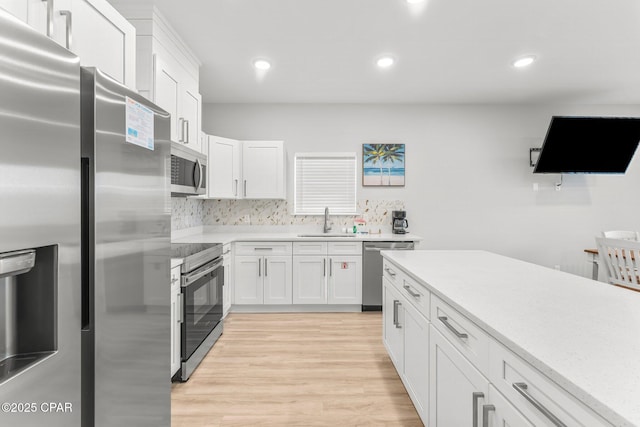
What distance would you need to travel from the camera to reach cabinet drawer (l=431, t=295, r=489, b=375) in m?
1.09

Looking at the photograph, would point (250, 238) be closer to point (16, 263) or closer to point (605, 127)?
point (16, 263)

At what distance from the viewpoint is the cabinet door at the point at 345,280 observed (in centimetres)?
388

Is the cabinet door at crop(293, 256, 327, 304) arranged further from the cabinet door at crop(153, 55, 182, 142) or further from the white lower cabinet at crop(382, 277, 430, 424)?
the cabinet door at crop(153, 55, 182, 142)

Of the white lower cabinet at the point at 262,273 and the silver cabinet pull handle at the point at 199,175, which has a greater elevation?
the silver cabinet pull handle at the point at 199,175

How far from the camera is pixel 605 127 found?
4.07 m

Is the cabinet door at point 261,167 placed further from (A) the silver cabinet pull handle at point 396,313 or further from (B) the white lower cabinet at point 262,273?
(A) the silver cabinet pull handle at point 396,313

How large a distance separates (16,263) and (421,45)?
3096 mm

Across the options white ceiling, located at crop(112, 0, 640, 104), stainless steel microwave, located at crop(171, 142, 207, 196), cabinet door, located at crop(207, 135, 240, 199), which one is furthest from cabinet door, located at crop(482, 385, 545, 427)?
cabinet door, located at crop(207, 135, 240, 199)

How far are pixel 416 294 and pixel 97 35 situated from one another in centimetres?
194

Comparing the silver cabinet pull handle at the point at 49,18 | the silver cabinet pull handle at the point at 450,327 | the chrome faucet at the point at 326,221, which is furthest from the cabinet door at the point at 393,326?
the silver cabinet pull handle at the point at 49,18

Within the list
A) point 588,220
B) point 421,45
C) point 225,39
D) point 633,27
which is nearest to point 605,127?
point 588,220

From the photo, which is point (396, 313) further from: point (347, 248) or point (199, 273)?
point (347, 248)

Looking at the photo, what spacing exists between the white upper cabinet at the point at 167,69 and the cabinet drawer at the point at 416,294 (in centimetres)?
204

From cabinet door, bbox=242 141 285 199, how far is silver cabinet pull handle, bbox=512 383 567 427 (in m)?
3.53
